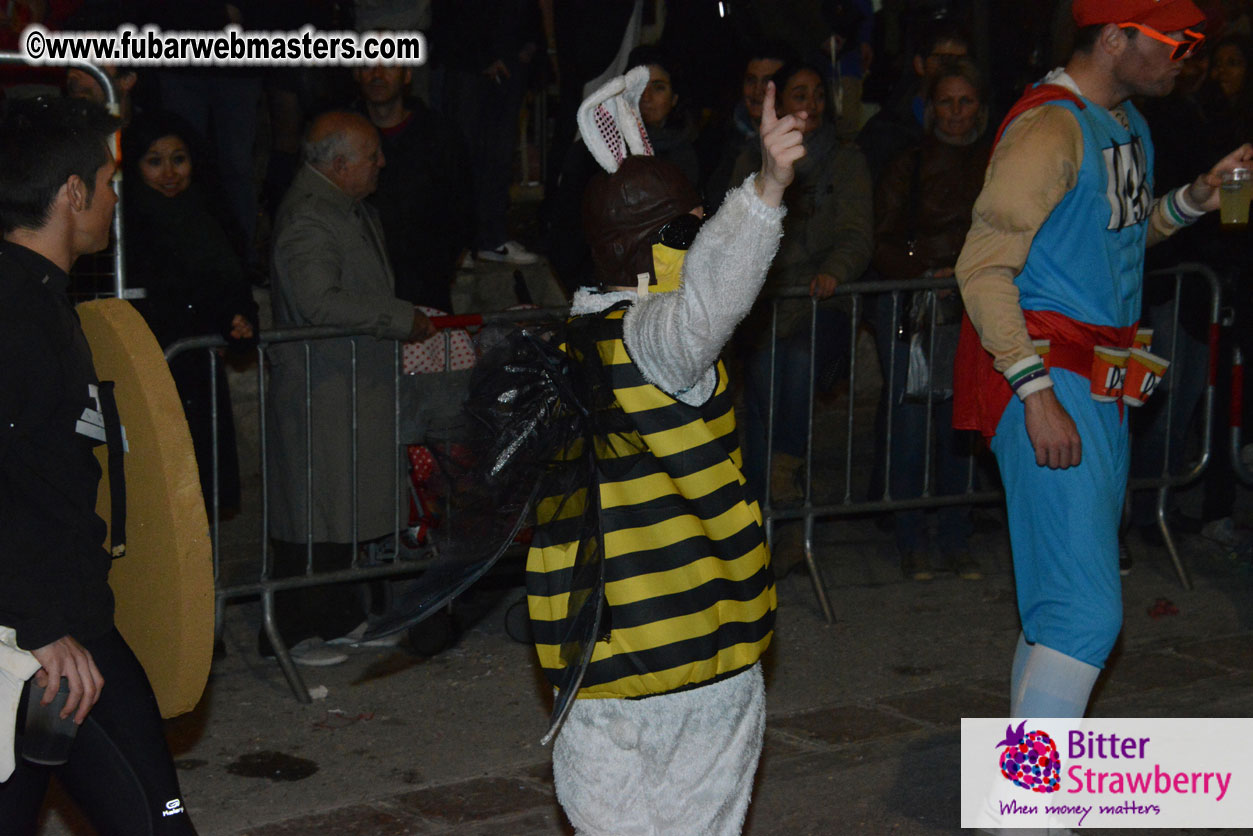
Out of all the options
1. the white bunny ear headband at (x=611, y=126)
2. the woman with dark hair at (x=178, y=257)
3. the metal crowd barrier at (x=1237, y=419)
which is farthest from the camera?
the metal crowd barrier at (x=1237, y=419)

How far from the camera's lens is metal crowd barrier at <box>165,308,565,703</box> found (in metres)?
5.48

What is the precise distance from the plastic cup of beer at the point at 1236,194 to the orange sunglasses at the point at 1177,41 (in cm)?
44

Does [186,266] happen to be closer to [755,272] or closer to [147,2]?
[147,2]

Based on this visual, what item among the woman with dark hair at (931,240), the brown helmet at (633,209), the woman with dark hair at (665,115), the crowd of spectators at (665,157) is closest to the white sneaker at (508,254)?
the crowd of spectators at (665,157)

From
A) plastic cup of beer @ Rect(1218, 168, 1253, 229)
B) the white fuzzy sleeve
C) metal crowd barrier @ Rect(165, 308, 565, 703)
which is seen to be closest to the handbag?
metal crowd barrier @ Rect(165, 308, 565, 703)

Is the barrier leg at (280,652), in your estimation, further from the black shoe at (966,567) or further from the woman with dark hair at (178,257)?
the black shoe at (966,567)

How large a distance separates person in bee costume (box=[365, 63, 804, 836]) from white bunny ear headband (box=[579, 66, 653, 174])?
5 centimetres

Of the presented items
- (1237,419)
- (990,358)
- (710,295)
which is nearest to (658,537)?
(710,295)

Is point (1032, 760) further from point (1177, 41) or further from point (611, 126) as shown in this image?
point (611, 126)

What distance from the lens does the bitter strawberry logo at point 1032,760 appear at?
390 cm

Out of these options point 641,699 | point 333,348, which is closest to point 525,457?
point 641,699

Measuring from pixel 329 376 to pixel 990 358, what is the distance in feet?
9.02

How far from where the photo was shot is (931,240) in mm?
6863

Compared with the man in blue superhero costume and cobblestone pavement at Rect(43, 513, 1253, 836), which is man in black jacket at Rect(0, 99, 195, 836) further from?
the man in blue superhero costume
